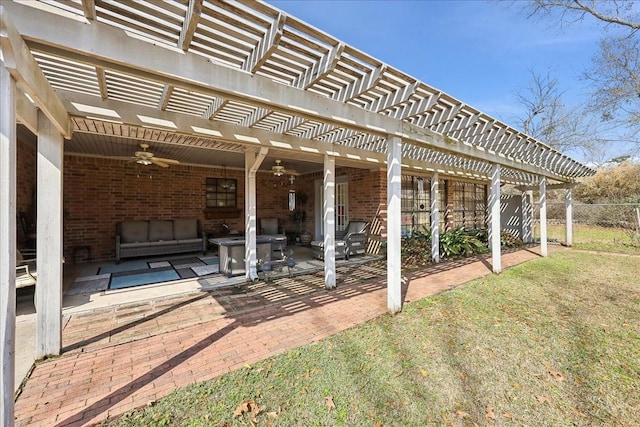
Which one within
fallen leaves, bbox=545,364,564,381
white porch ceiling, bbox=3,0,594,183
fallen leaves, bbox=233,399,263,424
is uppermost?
white porch ceiling, bbox=3,0,594,183

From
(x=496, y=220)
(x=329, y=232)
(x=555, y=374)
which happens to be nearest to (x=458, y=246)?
(x=496, y=220)

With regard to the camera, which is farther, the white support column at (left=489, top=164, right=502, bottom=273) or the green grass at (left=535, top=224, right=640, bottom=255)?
the green grass at (left=535, top=224, right=640, bottom=255)

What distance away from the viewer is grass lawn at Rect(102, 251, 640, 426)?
1888mm

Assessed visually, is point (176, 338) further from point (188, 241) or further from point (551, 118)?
point (551, 118)

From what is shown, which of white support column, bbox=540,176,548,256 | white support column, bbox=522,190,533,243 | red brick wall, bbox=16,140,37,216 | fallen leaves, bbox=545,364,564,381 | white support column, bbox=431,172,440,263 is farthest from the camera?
white support column, bbox=522,190,533,243

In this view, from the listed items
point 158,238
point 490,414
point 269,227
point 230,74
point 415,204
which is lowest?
point 490,414

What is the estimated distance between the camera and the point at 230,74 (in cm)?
218

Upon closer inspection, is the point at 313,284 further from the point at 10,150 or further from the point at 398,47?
the point at 398,47

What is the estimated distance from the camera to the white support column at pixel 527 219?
10602 mm

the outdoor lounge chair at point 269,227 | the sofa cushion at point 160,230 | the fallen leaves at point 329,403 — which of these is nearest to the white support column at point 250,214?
the fallen leaves at point 329,403

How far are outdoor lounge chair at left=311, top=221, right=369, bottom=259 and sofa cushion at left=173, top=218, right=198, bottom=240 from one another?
359cm

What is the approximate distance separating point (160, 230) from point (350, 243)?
5.25 metres

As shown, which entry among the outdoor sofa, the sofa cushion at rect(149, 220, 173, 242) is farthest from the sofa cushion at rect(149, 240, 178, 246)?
the sofa cushion at rect(149, 220, 173, 242)

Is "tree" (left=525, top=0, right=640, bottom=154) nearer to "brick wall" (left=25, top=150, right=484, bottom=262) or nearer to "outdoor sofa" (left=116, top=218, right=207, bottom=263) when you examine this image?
"brick wall" (left=25, top=150, right=484, bottom=262)
